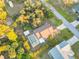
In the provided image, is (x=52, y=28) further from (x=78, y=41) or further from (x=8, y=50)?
(x=8, y=50)

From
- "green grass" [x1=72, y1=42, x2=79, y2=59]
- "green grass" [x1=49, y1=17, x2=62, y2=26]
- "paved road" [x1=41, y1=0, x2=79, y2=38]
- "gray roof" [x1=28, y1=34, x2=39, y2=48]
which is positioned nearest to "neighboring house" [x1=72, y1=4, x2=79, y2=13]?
"paved road" [x1=41, y1=0, x2=79, y2=38]

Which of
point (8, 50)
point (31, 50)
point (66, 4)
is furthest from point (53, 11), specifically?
point (8, 50)

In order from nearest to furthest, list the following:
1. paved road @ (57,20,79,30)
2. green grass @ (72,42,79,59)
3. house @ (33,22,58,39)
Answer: green grass @ (72,42,79,59) < house @ (33,22,58,39) < paved road @ (57,20,79,30)

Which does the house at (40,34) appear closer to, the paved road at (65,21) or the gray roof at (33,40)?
the gray roof at (33,40)

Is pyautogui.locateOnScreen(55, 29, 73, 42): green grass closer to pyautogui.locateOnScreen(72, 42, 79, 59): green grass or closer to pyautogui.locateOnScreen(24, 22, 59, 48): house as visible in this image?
pyautogui.locateOnScreen(24, 22, 59, 48): house

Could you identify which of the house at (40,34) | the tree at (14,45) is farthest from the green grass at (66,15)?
the tree at (14,45)

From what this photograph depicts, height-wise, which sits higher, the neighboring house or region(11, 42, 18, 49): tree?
the neighboring house
